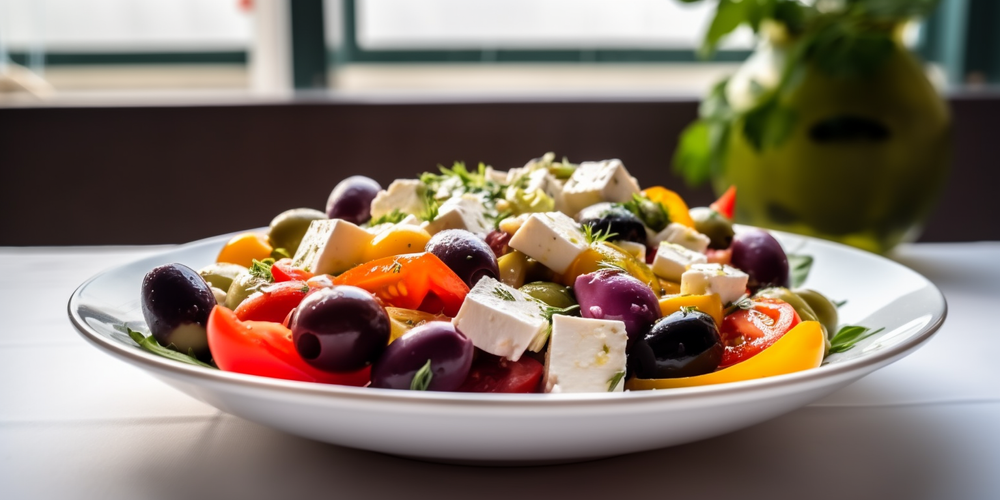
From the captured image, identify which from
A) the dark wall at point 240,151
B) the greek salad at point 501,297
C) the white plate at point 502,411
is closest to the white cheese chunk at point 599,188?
the greek salad at point 501,297

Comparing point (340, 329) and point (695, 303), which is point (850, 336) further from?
point (340, 329)

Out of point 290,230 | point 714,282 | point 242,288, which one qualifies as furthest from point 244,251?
point 714,282

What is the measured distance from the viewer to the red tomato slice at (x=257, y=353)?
74cm

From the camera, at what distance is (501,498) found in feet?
2.34

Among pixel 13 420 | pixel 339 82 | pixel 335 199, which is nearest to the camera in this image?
pixel 13 420

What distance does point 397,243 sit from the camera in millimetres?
982

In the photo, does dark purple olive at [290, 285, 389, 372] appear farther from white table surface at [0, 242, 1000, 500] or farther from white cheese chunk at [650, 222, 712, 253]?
white cheese chunk at [650, 222, 712, 253]

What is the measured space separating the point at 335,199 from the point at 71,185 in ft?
6.49

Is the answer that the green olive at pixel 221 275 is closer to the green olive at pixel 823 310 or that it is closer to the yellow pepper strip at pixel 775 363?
the yellow pepper strip at pixel 775 363

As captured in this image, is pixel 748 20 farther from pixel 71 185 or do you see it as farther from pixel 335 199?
pixel 71 185

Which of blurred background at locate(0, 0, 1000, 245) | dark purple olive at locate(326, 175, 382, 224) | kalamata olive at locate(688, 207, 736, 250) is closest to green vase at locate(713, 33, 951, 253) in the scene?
blurred background at locate(0, 0, 1000, 245)

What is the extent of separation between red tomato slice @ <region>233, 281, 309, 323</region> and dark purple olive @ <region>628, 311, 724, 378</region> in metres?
0.35

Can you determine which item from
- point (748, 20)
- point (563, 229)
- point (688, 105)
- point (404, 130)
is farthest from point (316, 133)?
point (563, 229)

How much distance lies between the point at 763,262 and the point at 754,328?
251 millimetres
